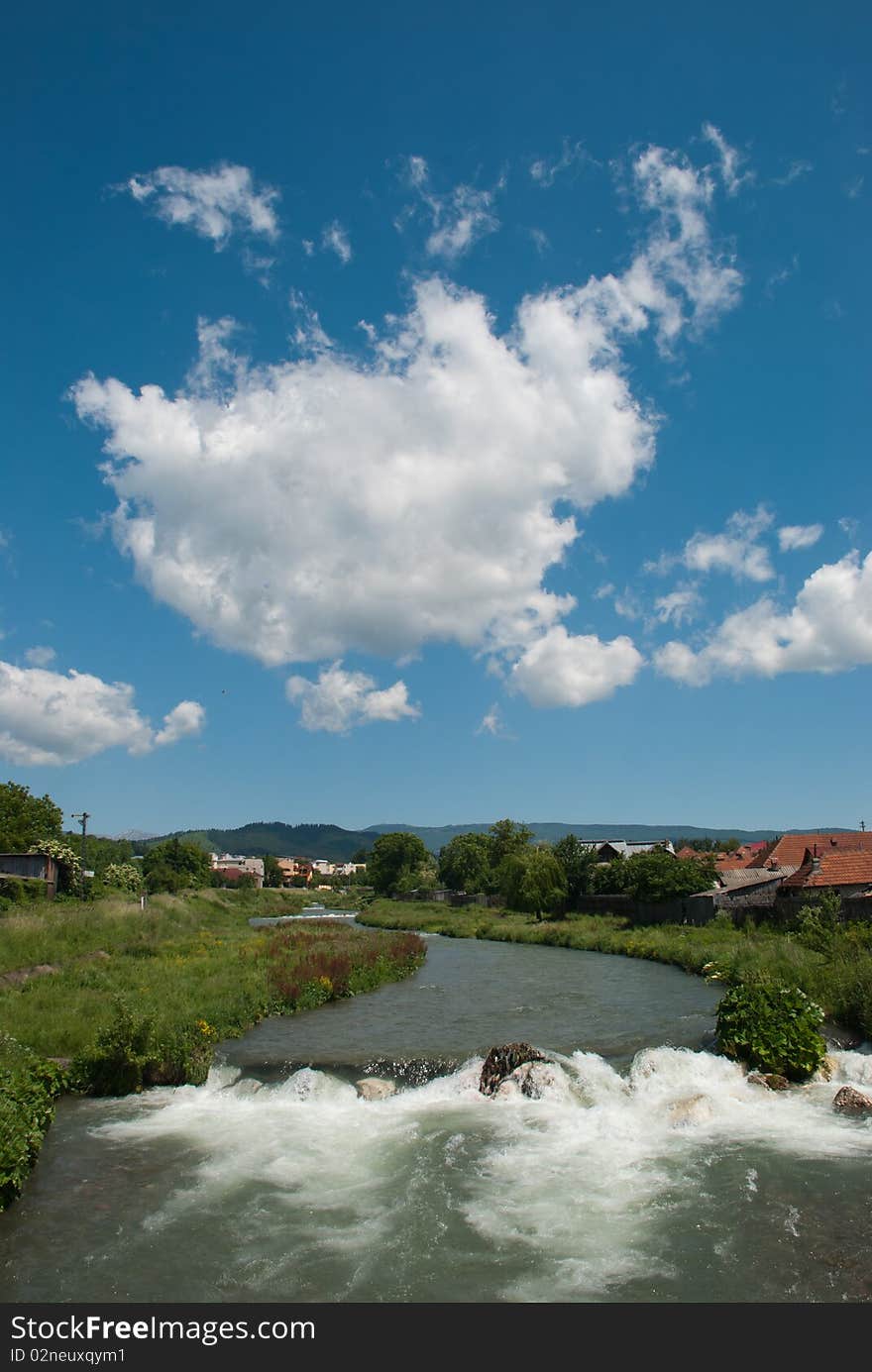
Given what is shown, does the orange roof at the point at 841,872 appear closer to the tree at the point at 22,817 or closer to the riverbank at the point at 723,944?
the riverbank at the point at 723,944

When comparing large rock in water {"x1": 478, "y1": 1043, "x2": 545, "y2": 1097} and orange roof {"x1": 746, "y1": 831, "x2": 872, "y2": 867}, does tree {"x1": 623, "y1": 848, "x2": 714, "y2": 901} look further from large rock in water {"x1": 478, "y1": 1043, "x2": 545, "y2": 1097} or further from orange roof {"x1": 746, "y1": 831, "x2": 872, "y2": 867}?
large rock in water {"x1": 478, "y1": 1043, "x2": 545, "y2": 1097}

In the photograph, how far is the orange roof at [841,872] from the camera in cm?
4097

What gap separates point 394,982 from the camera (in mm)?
37906

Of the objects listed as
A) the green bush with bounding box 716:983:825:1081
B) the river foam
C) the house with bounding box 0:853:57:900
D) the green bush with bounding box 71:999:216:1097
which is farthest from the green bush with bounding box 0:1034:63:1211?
the house with bounding box 0:853:57:900

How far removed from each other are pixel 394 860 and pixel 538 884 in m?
64.4

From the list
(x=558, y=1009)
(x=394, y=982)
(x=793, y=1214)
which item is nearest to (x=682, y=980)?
(x=558, y=1009)

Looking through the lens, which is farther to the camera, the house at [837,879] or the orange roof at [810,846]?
the orange roof at [810,846]

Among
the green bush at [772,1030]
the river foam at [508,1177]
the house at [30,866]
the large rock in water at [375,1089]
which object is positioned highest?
the house at [30,866]

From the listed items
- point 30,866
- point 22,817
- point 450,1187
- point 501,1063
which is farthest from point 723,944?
point 22,817

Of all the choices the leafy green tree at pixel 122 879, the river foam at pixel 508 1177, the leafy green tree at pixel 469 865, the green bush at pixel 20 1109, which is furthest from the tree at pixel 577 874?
the green bush at pixel 20 1109

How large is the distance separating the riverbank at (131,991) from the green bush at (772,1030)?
13.8 meters

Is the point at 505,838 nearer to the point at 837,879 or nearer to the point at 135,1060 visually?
the point at 837,879
